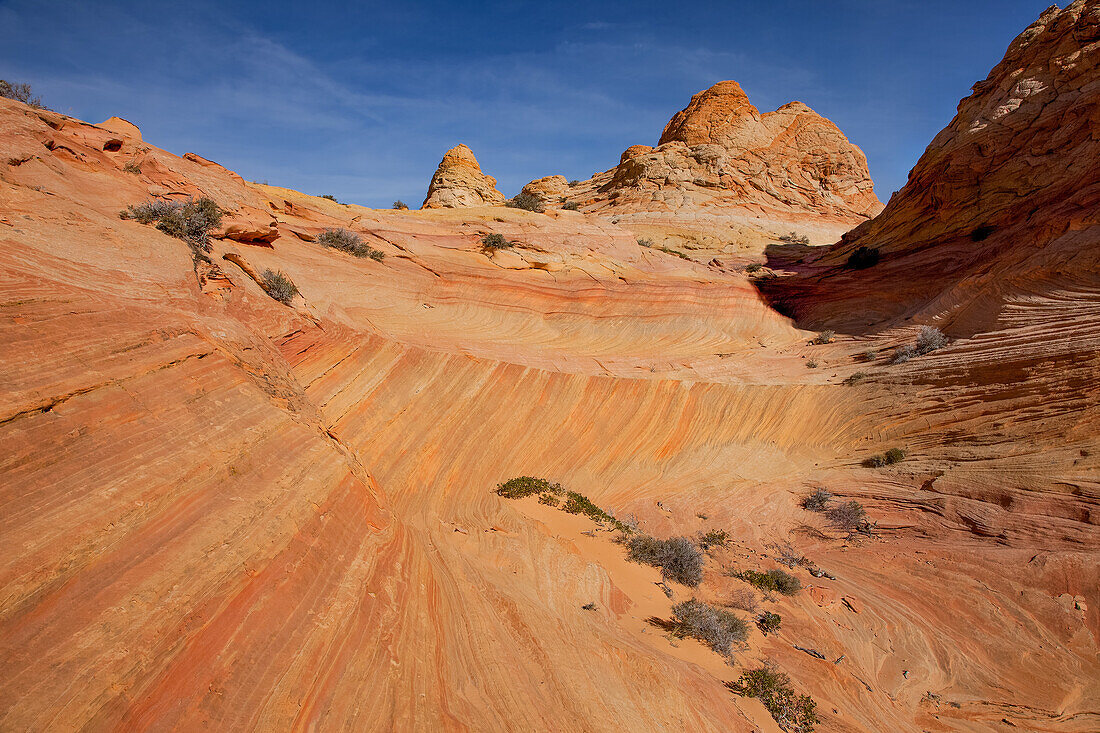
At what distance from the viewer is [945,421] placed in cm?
1129

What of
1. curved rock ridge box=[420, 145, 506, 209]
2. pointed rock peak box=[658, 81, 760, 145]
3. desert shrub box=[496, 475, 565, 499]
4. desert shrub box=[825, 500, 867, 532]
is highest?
pointed rock peak box=[658, 81, 760, 145]

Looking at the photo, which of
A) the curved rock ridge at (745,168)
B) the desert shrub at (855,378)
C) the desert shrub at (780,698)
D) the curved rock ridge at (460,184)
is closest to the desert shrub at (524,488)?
the desert shrub at (780,698)

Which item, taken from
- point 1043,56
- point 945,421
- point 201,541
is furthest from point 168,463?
point 1043,56

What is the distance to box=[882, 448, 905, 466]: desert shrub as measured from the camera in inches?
441

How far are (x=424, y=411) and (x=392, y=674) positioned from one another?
6540 mm

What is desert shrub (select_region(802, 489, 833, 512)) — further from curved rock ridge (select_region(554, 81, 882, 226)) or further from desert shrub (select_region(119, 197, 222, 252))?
curved rock ridge (select_region(554, 81, 882, 226))

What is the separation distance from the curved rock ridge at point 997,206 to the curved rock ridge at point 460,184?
81.4ft

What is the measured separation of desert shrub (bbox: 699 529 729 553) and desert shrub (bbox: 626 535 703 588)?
0.96 meters

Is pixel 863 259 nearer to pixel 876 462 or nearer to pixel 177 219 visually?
pixel 876 462

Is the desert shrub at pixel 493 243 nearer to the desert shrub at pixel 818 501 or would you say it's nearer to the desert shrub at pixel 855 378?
the desert shrub at pixel 855 378

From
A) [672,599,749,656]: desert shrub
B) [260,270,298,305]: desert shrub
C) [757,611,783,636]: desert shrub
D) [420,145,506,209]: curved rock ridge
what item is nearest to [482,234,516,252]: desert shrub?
[260,270,298,305]: desert shrub

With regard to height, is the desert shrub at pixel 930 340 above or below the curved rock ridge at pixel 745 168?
below

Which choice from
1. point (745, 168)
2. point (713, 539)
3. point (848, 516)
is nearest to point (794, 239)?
point (745, 168)

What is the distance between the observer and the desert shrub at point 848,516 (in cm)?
980
